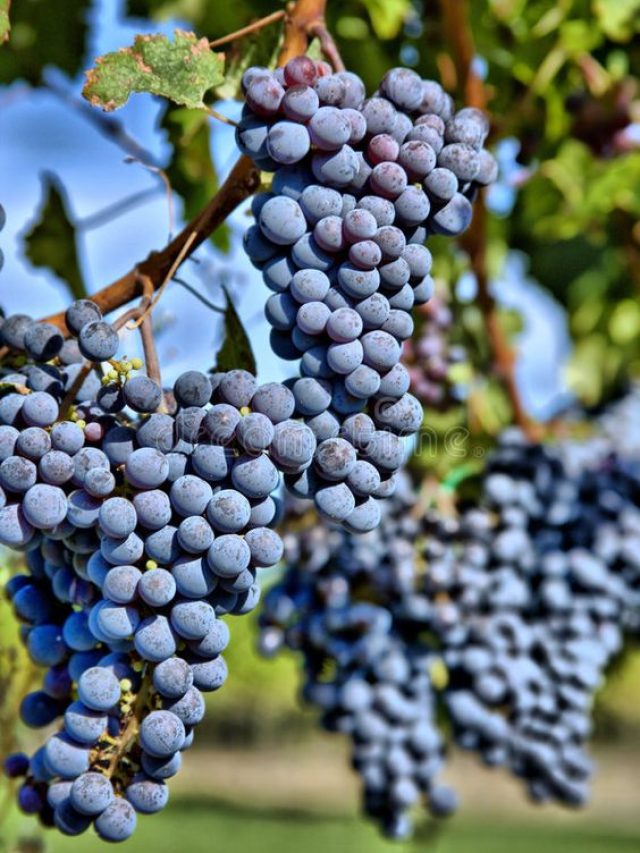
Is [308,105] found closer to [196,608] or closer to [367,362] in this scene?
[367,362]

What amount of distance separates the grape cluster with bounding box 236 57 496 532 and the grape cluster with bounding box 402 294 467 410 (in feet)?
2.65

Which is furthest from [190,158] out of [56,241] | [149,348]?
[149,348]

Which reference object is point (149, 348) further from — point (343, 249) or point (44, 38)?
point (44, 38)

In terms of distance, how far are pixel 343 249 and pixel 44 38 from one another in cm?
101

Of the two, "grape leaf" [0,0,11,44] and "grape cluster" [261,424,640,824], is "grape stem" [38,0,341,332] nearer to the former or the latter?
"grape leaf" [0,0,11,44]

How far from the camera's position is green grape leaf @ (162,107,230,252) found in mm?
1330

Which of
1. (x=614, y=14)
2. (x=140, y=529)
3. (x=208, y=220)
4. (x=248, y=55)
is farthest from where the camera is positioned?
(x=614, y=14)

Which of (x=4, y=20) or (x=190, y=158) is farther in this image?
(x=190, y=158)

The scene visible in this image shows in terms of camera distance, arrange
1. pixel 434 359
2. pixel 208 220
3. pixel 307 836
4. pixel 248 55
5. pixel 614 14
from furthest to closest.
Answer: pixel 307 836
pixel 434 359
pixel 614 14
pixel 248 55
pixel 208 220

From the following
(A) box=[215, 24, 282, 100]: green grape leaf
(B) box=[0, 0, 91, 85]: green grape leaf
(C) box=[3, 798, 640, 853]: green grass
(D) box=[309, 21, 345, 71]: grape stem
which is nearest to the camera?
(D) box=[309, 21, 345, 71]: grape stem

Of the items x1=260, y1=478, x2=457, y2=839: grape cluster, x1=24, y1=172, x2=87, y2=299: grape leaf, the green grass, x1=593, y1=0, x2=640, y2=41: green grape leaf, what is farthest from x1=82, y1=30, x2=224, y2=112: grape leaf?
the green grass

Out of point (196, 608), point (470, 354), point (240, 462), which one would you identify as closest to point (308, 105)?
point (240, 462)

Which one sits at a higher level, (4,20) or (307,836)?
(4,20)

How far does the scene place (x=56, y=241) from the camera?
4.69 feet
